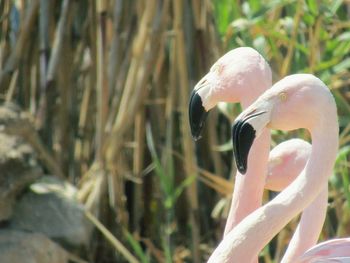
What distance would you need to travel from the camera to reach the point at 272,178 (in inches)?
167

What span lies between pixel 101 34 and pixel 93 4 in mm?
349

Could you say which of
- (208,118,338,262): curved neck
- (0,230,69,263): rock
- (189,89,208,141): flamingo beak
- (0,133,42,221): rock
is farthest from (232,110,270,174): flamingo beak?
(0,133,42,221): rock

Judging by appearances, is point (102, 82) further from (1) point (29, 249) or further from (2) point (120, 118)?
(1) point (29, 249)

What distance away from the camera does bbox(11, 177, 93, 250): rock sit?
19.8ft

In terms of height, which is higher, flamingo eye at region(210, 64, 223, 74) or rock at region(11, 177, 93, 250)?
flamingo eye at region(210, 64, 223, 74)

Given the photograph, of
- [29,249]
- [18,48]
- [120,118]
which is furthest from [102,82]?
[29,249]

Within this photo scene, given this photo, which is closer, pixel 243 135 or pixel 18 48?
pixel 243 135

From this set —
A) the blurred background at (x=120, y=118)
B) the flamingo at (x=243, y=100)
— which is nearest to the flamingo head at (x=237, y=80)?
the flamingo at (x=243, y=100)

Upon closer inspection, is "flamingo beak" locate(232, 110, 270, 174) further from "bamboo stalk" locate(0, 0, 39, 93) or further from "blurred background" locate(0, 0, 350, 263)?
"bamboo stalk" locate(0, 0, 39, 93)

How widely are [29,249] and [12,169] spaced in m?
0.45

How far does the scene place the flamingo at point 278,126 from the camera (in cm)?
348

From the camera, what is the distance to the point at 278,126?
357 centimetres

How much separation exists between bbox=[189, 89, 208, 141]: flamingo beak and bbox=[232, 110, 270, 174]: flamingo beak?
430mm

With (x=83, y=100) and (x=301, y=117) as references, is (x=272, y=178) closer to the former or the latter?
(x=301, y=117)
